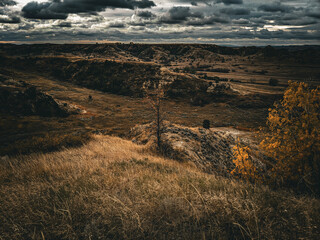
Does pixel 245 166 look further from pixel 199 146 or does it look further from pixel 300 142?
pixel 199 146

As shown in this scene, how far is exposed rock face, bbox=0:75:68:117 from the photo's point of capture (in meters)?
29.6

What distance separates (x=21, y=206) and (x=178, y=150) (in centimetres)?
932

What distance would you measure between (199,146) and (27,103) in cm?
3271

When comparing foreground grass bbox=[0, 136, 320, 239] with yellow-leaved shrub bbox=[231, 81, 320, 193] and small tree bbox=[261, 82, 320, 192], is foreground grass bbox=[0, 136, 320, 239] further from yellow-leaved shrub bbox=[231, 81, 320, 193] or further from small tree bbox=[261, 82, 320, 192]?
small tree bbox=[261, 82, 320, 192]

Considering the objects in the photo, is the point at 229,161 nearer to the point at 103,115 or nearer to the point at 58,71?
the point at 103,115

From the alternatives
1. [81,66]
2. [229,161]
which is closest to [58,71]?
[81,66]

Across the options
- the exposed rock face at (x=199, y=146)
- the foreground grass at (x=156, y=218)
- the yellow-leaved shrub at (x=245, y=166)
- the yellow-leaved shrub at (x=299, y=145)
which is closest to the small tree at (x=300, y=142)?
the yellow-leaved shrub at (x=299, y=145)

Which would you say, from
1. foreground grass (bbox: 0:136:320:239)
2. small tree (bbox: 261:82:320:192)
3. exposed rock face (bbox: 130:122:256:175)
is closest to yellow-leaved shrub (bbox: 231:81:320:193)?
small tree (bbox: 261:82:320:192)

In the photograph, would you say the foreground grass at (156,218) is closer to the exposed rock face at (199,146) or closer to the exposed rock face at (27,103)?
the exposed rock face at (199,146)

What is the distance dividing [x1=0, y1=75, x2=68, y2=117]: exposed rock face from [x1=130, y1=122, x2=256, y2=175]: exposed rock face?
24782 mm

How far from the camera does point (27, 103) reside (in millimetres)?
31141

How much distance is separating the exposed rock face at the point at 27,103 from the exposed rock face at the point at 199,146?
2478 centimetres

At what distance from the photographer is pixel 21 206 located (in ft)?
9.91

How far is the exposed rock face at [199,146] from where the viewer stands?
36.5 feet
